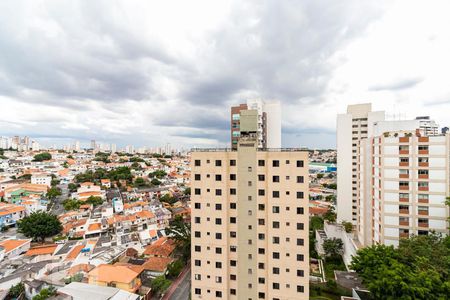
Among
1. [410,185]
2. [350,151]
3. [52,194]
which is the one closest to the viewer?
[410,185]

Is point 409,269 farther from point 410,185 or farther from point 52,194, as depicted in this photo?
point 52,194

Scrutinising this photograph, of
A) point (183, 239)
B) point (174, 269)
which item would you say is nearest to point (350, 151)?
point (183, 239)

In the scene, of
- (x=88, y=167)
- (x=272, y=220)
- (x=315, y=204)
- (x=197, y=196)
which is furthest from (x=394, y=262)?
(x=88, y=167)

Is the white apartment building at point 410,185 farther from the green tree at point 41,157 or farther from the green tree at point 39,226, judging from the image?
the green tree at point 41,157

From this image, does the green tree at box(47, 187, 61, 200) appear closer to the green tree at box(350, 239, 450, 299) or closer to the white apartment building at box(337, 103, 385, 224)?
the green tree at box(350, 239, 450, 299)

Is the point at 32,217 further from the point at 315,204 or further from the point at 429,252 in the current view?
the point at 315,204

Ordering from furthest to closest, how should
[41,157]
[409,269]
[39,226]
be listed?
[41,157]
[39,226]
[409,269]

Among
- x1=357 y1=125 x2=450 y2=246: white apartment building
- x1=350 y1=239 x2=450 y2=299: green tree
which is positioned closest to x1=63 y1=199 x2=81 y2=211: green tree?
x1=350 y1=239 x2=450 y2=299: green tree

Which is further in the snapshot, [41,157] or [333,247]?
[41,157]
